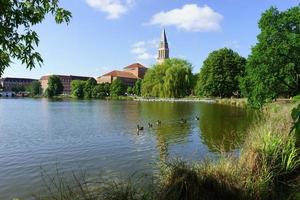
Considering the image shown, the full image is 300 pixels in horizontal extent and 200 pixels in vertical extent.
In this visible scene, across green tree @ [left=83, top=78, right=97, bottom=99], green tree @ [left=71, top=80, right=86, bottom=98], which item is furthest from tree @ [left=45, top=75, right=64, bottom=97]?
green tree @ [left=83, top=78, right=97, bottom=99]

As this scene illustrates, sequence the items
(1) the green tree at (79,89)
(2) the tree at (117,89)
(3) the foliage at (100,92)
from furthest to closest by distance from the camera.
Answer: (1) the green tree at (79,89), (3) the foliage at (100,92), (2) the tree at (117,89)

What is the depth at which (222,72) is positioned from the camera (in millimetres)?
82125

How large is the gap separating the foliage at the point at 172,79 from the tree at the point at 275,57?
57702mm

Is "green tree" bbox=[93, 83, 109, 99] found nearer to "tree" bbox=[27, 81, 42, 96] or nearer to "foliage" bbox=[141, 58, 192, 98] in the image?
"foliage" bbox=[141, 58, 192, 98]

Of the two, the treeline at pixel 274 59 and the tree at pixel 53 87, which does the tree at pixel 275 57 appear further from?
the tree at pixel 53 87

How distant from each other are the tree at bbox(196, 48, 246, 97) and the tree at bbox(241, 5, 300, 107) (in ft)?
160

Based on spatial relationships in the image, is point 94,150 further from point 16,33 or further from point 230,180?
point 16,33

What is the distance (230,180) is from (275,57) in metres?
24.9

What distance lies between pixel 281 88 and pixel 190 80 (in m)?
60.5

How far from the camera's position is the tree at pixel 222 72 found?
267 feet

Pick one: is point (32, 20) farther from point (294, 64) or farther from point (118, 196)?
point (294, 64)

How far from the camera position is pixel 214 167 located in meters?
8.03

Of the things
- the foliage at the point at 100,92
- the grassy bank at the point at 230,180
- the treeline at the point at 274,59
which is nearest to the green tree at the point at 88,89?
the foliage at the point at 100,92

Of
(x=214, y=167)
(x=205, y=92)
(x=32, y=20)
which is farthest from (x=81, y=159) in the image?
(x=205, y=92)
